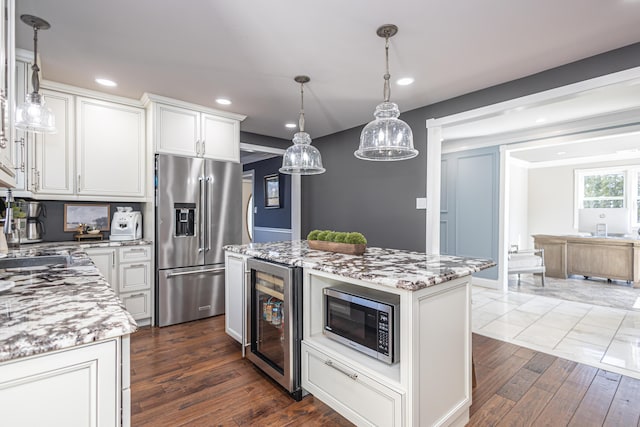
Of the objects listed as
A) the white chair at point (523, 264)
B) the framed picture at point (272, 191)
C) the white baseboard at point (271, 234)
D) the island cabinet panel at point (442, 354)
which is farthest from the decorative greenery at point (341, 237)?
the white chair at point (523, 264)

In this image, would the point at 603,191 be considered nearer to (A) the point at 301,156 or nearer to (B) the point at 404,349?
(A) the point at 301,156

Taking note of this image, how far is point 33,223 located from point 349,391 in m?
3.31

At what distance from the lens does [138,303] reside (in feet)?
10.7

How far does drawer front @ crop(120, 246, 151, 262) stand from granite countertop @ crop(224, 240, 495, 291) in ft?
5.15

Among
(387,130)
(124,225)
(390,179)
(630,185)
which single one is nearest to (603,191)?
(630,185)

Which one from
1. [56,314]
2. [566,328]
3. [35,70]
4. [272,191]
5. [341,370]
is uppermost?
[35,70]

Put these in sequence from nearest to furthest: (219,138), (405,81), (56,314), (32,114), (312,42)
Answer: (56,314) < (32,114) < (312,42) < (405,81) < (219,138)

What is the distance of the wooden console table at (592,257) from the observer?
525cm

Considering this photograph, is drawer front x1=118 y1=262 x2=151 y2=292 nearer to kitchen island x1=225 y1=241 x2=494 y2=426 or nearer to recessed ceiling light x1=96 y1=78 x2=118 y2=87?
recessed ceiling light x1=96 y1=78 x2=118 y2=87

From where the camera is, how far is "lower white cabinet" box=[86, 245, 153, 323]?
308cm

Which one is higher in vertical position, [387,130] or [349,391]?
[387,130]

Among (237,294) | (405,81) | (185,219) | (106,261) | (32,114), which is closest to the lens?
(32,114)

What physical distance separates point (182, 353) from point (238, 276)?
83 cm

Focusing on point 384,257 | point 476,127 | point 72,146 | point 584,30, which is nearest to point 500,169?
point 476,127
